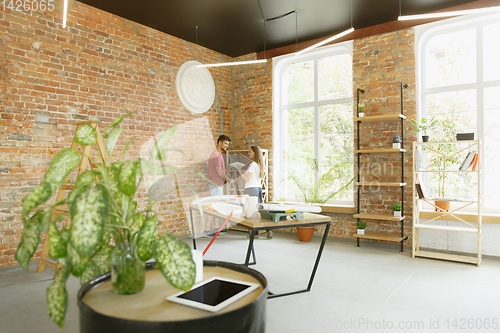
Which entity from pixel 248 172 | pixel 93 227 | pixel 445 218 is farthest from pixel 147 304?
pixel 445 218

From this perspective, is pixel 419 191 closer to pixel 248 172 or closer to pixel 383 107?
pixel 383 107

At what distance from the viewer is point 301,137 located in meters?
6.23

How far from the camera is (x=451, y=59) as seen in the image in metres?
4.86

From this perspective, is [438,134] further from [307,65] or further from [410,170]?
[307,65]

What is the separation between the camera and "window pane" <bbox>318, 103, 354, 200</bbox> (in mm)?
5633

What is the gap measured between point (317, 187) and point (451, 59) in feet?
8.90

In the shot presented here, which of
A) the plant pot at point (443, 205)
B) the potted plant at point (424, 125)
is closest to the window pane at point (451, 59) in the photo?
the potted plant at point (424, 125)

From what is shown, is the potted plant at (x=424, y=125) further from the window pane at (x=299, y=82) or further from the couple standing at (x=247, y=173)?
the couple standing at (x=247, y=173)

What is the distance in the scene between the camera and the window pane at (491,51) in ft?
14.9

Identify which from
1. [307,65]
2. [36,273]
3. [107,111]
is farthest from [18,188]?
[307,65]

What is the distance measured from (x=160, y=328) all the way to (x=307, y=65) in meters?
5.78

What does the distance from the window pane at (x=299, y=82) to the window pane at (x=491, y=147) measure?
104 inches

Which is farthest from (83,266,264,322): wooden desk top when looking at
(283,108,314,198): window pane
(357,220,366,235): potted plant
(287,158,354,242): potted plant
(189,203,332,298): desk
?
(283,108,314,198): window pane

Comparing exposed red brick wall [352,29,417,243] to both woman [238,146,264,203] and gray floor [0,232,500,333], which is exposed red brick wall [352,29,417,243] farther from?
woman [238,146,264,203]
